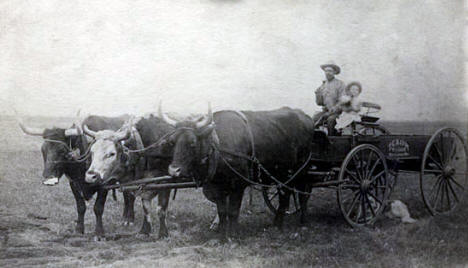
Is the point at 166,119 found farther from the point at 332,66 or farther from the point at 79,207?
the point at 332,66

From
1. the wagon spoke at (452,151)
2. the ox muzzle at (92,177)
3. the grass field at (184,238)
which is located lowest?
the grass field at (184,238)

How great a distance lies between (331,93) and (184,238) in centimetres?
287

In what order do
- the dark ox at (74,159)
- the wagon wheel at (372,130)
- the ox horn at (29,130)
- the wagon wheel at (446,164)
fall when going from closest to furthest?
the ox horn at (29,130), the dark ox at (74,159), the wagon wheel at (372,130), the wagon wheel at (446,164)

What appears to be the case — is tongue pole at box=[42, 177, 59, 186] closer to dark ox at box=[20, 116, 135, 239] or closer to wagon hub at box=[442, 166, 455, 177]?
dark ox at box=[20, 116, 135, 239]

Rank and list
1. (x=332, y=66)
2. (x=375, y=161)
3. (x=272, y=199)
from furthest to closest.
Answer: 1. (x=272, y=199)
2. (x=375, y=161)
3. (x=332, y=66)

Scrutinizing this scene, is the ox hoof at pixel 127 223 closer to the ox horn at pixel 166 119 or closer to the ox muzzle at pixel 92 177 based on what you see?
the ox muzzle at pixel 92 177

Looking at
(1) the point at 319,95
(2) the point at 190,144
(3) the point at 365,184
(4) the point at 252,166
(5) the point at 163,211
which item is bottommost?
(5) the point at 163,211

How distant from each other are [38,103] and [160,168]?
1645mm

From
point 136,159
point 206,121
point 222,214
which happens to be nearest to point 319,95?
point 206,121

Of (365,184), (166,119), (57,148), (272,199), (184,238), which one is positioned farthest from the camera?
(272,199)

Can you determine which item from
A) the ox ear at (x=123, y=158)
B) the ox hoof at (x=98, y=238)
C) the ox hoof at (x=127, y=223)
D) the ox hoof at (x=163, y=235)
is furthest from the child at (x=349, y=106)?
the ox hoof at (x=98, y=238)

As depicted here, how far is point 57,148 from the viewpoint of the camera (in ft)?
16.3

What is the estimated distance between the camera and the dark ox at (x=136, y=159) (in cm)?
484

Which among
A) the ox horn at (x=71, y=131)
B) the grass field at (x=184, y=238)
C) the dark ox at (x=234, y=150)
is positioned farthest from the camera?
the ox horn at (x=71, y=131)
